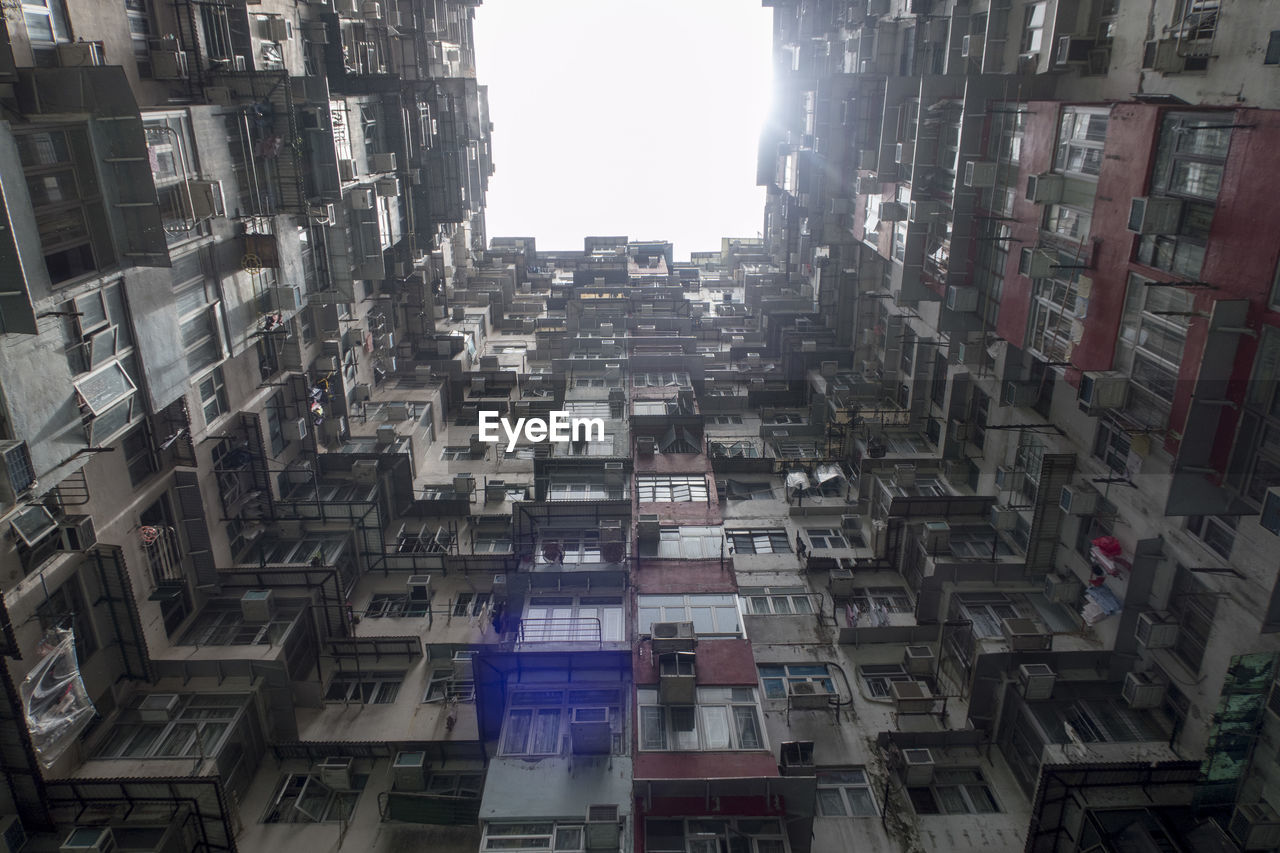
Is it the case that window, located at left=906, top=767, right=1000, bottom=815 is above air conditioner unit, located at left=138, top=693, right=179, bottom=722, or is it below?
below

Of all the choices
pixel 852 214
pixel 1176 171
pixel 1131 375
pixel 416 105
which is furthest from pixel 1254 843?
pixel 416 105

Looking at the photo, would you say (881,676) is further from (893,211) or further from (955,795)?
(893,211)

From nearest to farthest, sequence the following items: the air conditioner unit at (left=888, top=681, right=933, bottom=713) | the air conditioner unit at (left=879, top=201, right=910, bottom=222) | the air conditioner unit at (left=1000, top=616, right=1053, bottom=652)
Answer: the air conditioner unit at (left=1000, top=616, right=1053, bottom=652) → the air conditioner unit at (left=888, top=681, right=933, bottom=713) → the air conditioner unit at (left=879, top=201, right=910, bottom=222)

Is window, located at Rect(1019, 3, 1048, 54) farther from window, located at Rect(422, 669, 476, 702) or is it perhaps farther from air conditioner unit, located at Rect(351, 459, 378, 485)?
air conditioner unit, located at Rect(351, 459, 378, 485)

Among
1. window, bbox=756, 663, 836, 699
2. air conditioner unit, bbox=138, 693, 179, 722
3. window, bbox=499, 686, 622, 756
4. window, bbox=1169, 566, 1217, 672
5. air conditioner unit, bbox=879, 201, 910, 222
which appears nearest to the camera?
window, bbox=499, 686, 622, 756

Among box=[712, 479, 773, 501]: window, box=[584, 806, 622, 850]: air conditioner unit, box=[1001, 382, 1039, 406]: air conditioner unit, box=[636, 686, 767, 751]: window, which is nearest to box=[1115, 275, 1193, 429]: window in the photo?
box=[1001, 382, 1039, 406]: air conditioner unit

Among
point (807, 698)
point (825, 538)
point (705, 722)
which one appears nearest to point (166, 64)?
point (705, 722)

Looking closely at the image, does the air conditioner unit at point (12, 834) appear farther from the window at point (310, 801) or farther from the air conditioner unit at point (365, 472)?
the air conditioner unit at point (365, 472)
